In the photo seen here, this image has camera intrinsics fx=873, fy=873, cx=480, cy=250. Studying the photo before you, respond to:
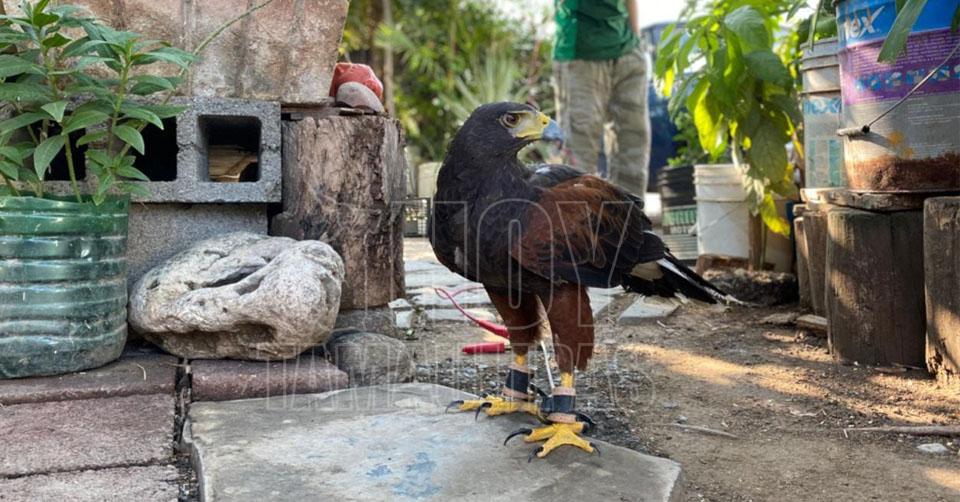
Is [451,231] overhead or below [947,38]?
below

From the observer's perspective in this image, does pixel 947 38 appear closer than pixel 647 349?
Yes

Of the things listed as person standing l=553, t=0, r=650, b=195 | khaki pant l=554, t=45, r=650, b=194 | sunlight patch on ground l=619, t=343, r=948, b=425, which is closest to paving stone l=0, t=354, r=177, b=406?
sunlight patch on ground l=619, t=343, r=948, b=425

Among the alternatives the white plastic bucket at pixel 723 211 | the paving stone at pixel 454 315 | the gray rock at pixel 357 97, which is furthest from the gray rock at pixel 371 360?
the white plastic bucket at pixel 723 211

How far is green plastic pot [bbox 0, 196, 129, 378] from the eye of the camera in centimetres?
287

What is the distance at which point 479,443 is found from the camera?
266cm

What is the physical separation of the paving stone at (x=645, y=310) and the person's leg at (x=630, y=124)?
1920 mm

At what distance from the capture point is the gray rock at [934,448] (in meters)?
2.93

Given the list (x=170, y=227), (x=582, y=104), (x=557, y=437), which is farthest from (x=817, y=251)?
(x=170, y=227)

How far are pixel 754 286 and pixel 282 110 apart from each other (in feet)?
10.5

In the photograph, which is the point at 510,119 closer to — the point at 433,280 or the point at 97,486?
the point at 97,486

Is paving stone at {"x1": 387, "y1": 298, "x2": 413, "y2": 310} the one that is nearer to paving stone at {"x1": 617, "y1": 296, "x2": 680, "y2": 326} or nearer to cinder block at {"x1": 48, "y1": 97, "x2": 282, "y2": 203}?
paving stone at {"x1": 617, "y1": 296, "x2": 680, "y2": 326}

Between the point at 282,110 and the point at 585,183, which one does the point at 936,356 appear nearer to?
the point at 585,183

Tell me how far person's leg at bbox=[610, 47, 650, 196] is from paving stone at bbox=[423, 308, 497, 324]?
8.31 ft

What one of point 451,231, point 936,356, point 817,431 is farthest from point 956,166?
point 451,231
